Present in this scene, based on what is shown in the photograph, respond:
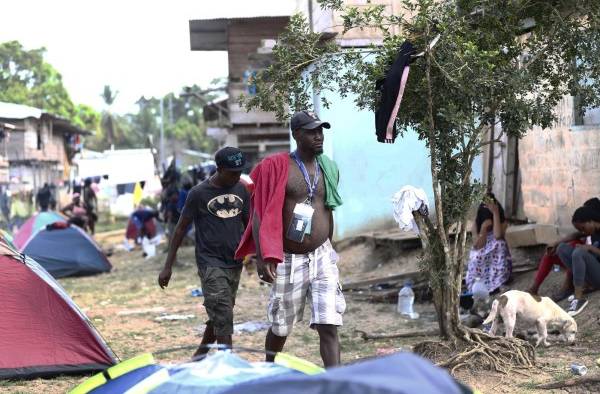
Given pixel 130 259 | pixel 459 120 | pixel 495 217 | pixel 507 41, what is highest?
pixel 507 41

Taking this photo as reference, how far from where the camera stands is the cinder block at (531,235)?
9461 millimetres

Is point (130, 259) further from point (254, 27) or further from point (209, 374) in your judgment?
point (209, 374)

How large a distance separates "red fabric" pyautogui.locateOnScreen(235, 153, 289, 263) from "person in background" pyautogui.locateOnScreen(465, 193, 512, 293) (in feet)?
14.6

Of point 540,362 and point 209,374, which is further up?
point 209,374

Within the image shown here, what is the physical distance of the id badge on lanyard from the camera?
5129 mm

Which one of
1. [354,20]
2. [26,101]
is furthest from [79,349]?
[26,101]

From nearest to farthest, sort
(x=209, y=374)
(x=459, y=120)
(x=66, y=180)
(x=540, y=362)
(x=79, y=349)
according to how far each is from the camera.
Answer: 1. (x=209, y=374)
2. (x=459, y=120)
3. (x=540, y=362)
4. (x=79, y=349)
5. (x=66, y=180)

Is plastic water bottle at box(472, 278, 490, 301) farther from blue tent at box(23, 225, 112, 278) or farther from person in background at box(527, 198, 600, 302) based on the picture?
blue tent at box(23, 225, 112, 278)

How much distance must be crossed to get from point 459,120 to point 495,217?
360 cm

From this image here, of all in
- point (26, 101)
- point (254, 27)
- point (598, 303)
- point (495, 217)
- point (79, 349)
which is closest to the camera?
point (79, 349)

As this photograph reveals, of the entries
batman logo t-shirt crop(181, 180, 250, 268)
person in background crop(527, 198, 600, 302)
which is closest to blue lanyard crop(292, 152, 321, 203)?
batman logo t-shirt crop(181, 180, 250, 268)

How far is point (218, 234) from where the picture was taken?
612cm

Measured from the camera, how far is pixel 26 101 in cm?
3900

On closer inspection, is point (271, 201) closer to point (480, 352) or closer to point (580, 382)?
point (480, 352)
